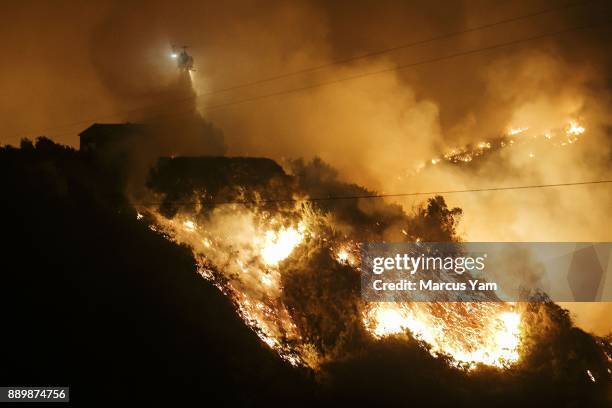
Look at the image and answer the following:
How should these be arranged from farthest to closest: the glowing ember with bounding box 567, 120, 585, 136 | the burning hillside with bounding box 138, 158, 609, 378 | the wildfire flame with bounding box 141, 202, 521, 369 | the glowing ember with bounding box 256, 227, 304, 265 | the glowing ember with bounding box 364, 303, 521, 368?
A: the glowing ember with bounding box 567, 120, 585, 136 < the glowing ember with bounding box 256, 227, 304, 265 < the glowing ember with bounding box 364, 303, 521, 368 < the wildfire flame with bounding box 141, 202, 521, 369 < the burning hillside with bounding box 138, 158, 609, 378

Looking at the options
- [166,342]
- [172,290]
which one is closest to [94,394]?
[166,342]

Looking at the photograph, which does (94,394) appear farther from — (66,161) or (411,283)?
(411,283)

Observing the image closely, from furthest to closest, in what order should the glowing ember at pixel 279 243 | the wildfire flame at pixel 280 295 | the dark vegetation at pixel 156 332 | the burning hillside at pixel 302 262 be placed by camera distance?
the glowing ember at pixel 279 243 → the wildfire flame at pixel 280 295 → the burning hillside at pixel 302 262 → the dark vegetation at pixel 156 332

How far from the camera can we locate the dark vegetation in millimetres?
11508

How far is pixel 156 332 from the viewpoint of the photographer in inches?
515

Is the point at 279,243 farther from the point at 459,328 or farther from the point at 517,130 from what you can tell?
the point at 517,130

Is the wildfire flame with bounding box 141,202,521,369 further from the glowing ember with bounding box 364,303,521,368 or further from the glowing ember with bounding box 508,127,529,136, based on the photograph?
the glowing ember with bounding box 508,127,529,136

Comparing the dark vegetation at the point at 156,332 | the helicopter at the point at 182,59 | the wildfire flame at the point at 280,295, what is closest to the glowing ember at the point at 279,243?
the wildfire flame at the point at 280,295

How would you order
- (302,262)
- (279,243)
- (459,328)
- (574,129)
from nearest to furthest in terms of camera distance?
(302,262), (459,328), (279,243), (574,129)

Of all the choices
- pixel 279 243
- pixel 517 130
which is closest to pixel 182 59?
pixel 279 243

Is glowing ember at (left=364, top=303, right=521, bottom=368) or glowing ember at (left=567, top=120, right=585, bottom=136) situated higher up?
glowing ember at (left=567, top=120, right=585, bottom=136)

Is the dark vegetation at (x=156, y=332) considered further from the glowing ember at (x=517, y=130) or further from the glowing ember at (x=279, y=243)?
the glowing ember at (x=517, y=130)

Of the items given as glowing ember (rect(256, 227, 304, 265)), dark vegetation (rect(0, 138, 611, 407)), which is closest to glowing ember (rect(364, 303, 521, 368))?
dark vegetation (rect(0, 138, 611, 407))

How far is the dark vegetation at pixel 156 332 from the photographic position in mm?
11508
